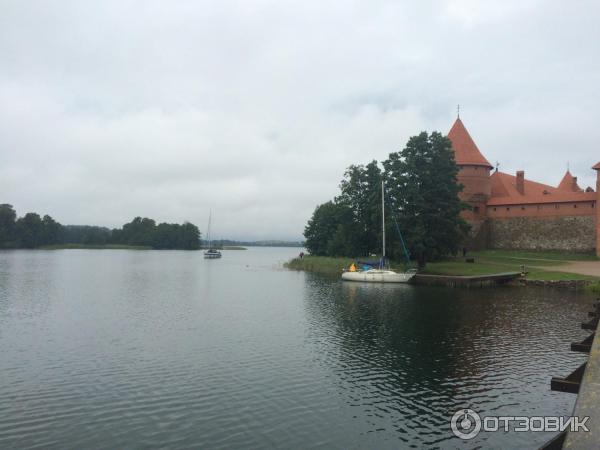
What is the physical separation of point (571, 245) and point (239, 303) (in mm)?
45833

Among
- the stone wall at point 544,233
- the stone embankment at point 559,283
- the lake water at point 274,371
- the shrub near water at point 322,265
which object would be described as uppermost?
the stone wall at point 544,233

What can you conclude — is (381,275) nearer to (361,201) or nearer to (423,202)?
(423,202)

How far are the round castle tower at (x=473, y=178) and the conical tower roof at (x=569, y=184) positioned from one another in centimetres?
1766

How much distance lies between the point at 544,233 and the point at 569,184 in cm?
1989

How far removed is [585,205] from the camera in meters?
56.7

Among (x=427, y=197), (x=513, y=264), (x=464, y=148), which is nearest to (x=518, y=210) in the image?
(x=464, y=148)

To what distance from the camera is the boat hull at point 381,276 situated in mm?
44469

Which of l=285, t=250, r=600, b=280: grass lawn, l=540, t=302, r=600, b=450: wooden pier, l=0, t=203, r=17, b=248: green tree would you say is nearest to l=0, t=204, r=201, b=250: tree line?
l=0, t=203, r=17, b=248: green tree

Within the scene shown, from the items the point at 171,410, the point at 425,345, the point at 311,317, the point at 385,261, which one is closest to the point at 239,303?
the point at 311,317

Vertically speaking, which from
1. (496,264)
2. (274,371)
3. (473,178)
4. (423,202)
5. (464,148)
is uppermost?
(464,148)

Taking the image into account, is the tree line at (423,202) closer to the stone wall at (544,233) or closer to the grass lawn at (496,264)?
the grass lawn at (496,264)

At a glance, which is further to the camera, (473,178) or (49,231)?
(49,231)

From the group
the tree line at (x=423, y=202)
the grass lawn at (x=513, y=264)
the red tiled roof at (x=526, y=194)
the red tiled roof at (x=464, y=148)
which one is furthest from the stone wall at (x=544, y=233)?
the tree line at (x=423, y=202)

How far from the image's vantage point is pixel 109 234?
17625 cm
